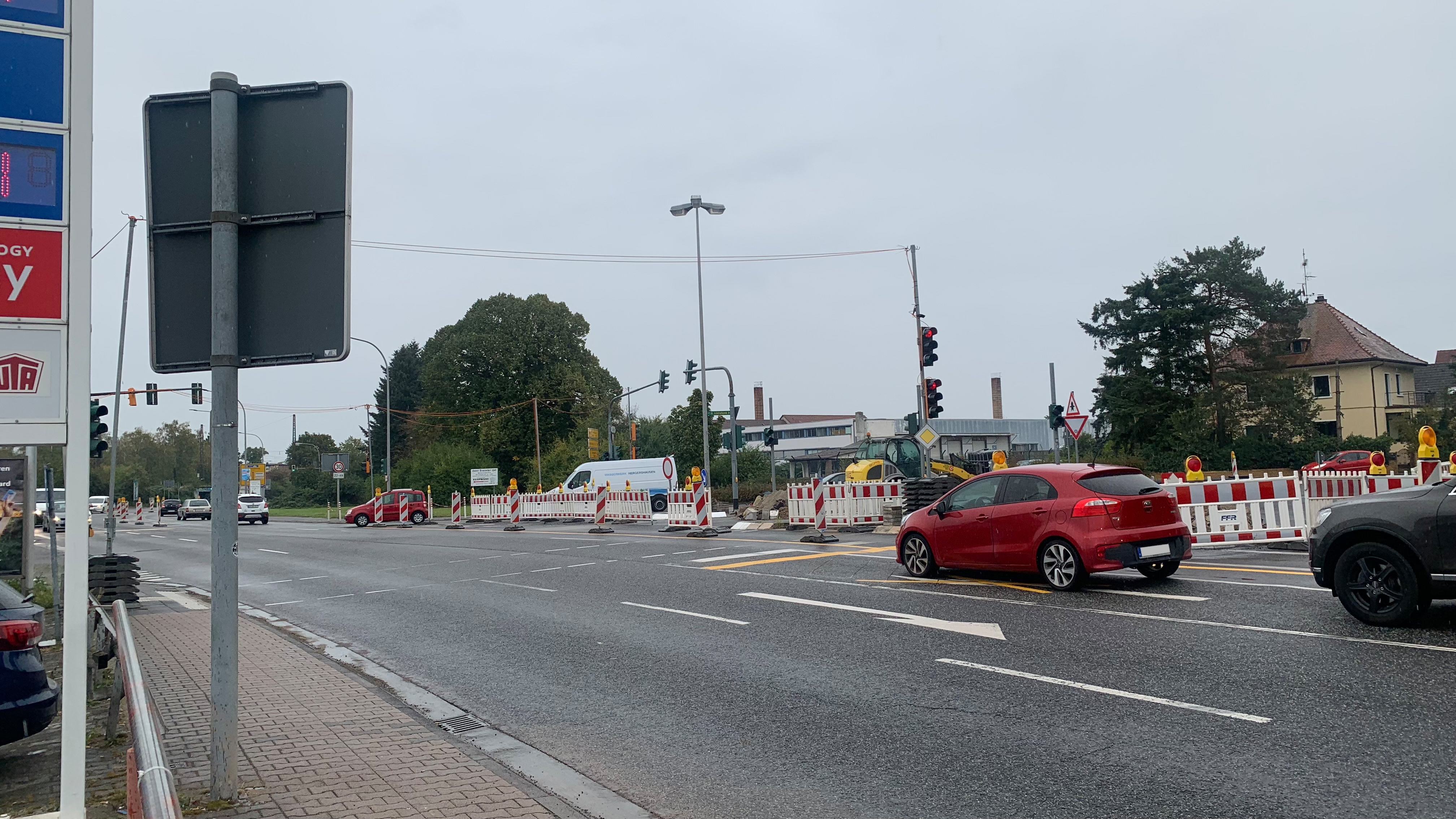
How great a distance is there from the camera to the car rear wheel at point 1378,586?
887cm

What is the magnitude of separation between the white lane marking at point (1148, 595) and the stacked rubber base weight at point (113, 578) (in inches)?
531

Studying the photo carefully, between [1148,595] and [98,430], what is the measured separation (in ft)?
67.6

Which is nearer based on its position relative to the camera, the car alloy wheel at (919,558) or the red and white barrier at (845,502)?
the car alloy wheel at (919,558)

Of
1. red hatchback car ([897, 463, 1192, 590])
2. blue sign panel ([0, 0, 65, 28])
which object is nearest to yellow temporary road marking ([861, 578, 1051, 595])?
red hatchback car ([897, 463, 1192, 590])

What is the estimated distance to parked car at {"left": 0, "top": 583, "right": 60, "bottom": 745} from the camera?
20.3 feet

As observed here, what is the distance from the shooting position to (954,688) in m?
7.94

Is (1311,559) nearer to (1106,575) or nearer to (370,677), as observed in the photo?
(1106,575)

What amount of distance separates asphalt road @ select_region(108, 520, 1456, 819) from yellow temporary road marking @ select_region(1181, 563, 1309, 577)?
2.6 inches

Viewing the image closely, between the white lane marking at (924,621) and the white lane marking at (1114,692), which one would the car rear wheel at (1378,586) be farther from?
the white lane marking at (1114,692)

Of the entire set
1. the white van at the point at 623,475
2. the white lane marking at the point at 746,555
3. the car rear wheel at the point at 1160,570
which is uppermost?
the white van at the point at 623,475

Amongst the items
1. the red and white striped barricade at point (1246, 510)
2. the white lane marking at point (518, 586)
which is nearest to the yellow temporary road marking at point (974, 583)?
the white lane marking at point (518, 586)

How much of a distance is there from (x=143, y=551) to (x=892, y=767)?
32.9 meters

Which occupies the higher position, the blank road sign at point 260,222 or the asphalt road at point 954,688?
the blank road sign at point 260,222

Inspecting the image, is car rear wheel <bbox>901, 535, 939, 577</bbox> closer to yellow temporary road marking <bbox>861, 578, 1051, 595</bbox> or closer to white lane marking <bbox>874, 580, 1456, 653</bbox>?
yellow temporary road marking <bbox>861, 578, 1051, 595</bbox>
